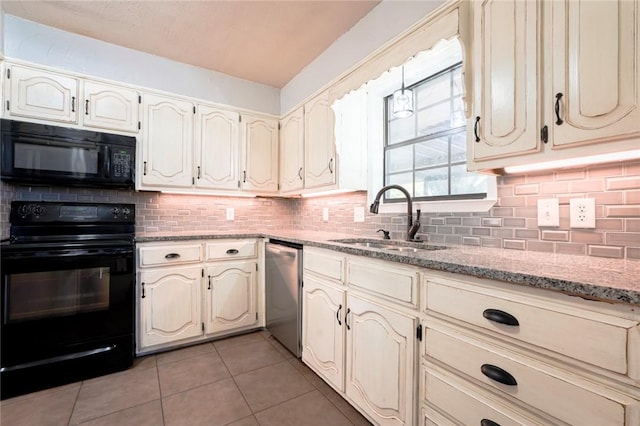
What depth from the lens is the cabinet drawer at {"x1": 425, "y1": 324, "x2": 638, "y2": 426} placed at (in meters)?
0.71

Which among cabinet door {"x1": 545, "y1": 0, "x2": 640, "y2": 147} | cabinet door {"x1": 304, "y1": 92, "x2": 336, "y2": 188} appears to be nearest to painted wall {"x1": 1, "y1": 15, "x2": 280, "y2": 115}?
cabinet door {"x1": 304, "y1": 92, "x2": 336, "y2": 188}

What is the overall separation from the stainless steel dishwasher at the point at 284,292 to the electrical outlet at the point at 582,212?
4.89 ft

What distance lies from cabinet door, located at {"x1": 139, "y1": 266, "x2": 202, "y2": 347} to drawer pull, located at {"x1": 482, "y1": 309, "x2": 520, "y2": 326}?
7.02ft

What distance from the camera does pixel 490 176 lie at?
1.53 meters

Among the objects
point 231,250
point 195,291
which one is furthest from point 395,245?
point 195,291

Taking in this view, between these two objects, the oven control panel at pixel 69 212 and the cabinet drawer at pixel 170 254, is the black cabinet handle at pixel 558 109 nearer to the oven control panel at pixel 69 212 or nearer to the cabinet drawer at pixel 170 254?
the cabinet drawer at pixel 170 254

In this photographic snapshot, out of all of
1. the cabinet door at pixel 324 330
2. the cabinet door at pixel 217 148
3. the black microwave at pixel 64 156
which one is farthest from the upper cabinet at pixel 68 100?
the cabinet door at pixel 324 330

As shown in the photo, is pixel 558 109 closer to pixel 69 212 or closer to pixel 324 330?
pixel 324 330

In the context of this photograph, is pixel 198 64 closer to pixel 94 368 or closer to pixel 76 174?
pixel 76 174

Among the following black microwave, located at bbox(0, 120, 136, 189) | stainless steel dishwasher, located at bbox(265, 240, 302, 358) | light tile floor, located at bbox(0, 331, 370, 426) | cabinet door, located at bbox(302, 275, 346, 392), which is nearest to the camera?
light tile floor, located at bbox(0, 331, 370, 426)

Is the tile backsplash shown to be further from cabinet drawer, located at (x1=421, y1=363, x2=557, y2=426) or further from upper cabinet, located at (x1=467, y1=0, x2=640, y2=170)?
cabinet drawer, located at (x1=421, y1=363, x2=557, y2=426)

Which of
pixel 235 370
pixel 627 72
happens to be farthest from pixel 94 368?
pixel 627 72

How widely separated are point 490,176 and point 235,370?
79.7 inches

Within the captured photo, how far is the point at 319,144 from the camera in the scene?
250cm
